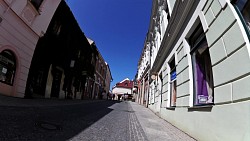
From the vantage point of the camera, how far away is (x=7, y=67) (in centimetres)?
857

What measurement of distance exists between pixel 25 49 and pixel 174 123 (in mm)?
7816

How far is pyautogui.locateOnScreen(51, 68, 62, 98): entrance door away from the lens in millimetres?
14488

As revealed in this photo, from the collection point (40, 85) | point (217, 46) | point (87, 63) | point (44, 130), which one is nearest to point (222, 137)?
point (217, 46)

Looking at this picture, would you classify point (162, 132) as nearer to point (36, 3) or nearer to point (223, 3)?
point (223, 3)

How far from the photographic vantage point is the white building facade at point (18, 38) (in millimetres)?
7767

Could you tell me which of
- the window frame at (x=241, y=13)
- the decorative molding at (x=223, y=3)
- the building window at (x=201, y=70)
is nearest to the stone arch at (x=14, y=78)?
the building window at (x=201, y=70)

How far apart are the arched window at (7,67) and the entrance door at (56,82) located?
529cm

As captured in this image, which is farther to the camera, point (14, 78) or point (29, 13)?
point (29, 13)

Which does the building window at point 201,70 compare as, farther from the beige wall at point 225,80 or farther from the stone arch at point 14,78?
the stone arch at point 14,78

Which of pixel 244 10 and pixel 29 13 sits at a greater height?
pixel 29 13

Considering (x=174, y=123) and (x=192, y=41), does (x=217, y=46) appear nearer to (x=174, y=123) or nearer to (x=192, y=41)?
(x=192, y=41)

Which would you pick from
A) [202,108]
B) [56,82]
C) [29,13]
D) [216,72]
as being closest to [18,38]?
[29,13]

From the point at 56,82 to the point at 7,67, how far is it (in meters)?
6.51

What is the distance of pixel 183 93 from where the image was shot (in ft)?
19.5
